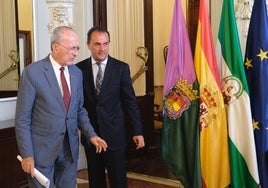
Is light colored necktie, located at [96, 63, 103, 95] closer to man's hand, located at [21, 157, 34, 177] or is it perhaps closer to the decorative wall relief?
man's hand, located at [21, 157, 34, 177]

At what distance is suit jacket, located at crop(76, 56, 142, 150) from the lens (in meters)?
2.46

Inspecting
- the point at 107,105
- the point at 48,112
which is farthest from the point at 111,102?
the point at 48,112

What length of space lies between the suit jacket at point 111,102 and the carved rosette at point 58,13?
1239 mm

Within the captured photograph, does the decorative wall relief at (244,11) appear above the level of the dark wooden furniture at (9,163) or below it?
above


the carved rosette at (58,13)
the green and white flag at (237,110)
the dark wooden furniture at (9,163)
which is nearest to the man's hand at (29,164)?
the dark wooden furniture at (9,163)

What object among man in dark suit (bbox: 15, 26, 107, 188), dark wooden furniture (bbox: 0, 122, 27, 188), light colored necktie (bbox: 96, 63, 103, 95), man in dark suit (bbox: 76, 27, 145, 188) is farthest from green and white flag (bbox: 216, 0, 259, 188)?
dark wooden furniture (bbox: 0, 122, 27, 188)

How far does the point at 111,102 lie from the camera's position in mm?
2488

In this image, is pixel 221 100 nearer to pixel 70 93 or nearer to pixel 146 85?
pixel 70 93

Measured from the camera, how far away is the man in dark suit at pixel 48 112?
1.99 metres

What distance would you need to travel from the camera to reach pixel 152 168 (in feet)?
13.9

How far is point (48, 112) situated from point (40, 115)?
0.15ft

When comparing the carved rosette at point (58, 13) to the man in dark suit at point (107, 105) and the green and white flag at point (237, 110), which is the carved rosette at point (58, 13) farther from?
the green and white flag at point (237, 110)

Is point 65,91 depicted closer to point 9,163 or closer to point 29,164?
point 29,164

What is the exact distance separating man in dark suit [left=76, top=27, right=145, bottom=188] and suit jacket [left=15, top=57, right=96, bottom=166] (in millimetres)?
388
